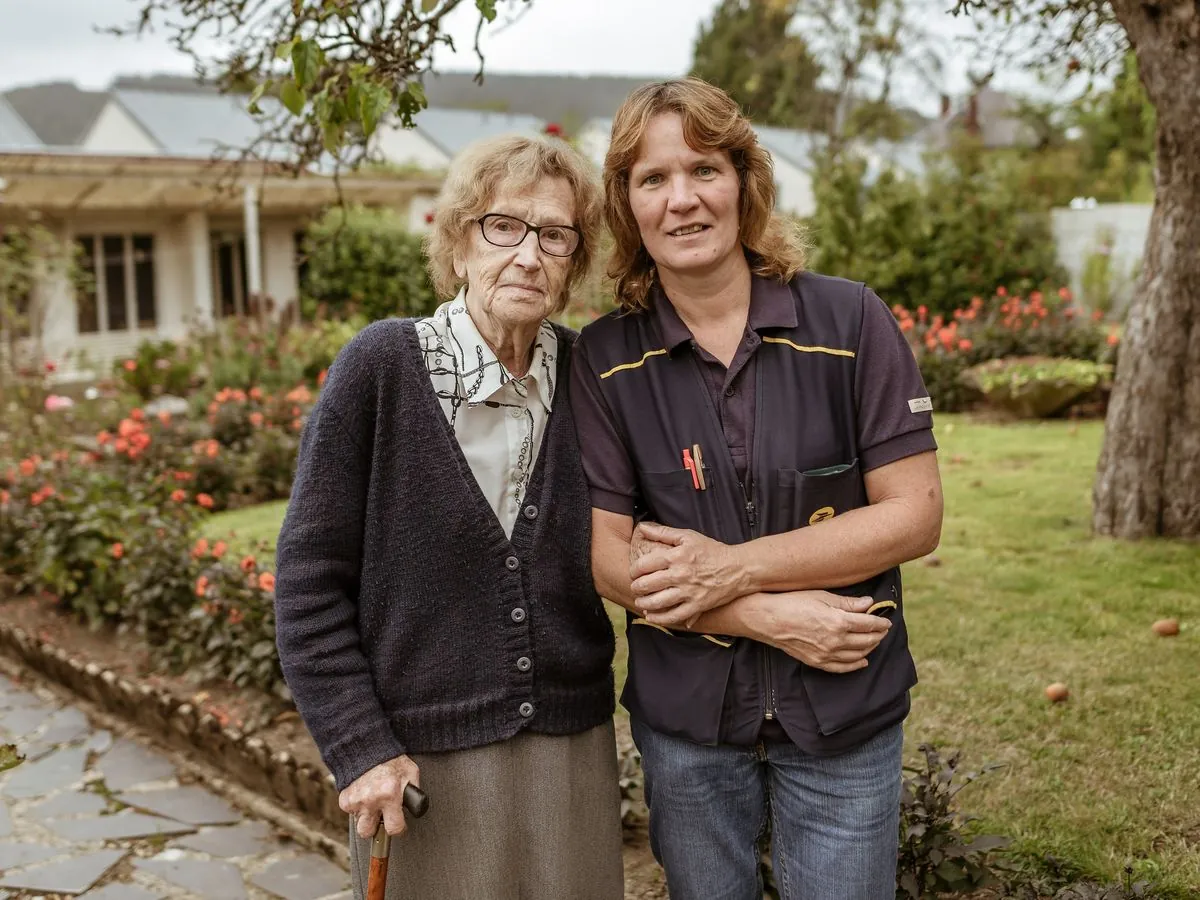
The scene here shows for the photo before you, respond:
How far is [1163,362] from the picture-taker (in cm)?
537

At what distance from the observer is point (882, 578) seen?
2088mm

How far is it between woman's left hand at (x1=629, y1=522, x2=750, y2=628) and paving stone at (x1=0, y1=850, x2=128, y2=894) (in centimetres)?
271

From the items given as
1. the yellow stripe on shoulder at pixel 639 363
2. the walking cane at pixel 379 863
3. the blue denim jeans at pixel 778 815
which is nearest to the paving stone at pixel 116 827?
the walking cane at pixel 379 863

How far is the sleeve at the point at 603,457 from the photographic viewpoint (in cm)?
212

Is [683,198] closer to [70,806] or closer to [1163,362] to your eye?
[70,806]

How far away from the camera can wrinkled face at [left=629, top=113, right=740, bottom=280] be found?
2.07 meters

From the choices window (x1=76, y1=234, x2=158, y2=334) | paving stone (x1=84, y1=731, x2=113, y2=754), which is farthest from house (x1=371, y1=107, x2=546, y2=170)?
paving stone (x1=84, y1=731, x2=113, y2=754)

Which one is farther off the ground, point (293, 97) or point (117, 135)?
point (117, 135)

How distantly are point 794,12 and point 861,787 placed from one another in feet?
82.9

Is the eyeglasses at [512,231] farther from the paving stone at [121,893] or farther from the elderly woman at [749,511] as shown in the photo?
the paving stone at [121,893]

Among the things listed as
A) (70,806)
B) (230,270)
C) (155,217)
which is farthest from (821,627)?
(230,270)

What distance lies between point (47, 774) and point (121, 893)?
1.16 meters

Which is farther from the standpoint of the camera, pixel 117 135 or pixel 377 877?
pixel 117 135

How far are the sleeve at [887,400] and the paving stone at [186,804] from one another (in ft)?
10.3
